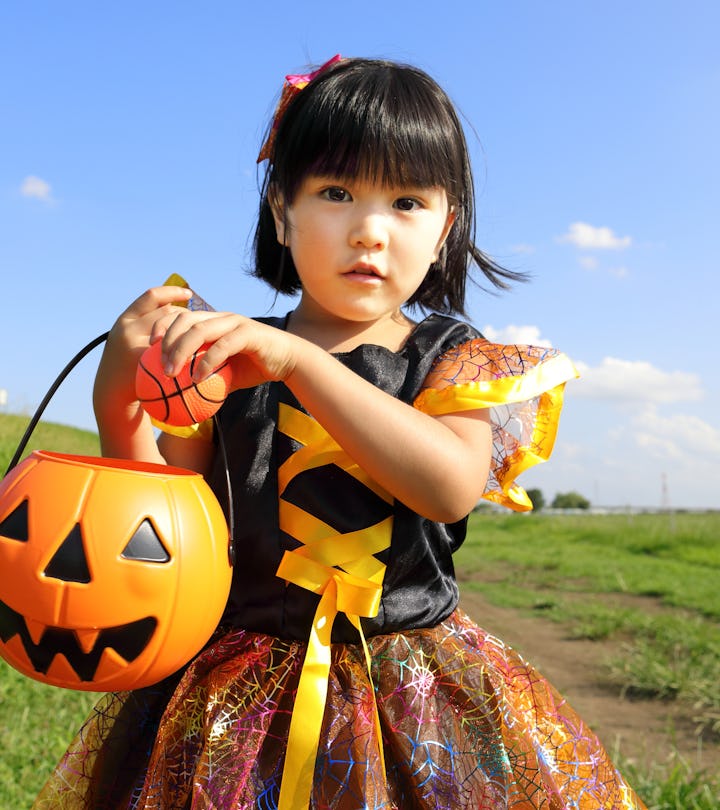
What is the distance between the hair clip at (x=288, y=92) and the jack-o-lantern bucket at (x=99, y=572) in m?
0.97

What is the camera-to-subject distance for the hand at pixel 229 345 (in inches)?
52.9

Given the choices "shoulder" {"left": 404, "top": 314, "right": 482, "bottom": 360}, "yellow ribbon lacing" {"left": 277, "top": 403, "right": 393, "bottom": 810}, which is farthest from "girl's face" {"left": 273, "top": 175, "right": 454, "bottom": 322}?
"yellow ribbon lacing" {"left": 277, "top": 403, "right": 393, "bottom": 810}

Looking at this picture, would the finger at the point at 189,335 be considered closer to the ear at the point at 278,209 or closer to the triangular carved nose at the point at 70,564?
the triangular carved nose at the point at 70,564

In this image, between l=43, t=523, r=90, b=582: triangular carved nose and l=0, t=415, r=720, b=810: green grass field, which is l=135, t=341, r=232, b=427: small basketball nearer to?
l=43, t=523, r=90, b=582: triangular carved nose

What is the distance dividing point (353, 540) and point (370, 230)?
0.60 metres

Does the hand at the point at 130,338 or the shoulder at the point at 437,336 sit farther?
the shoulder at the point at 437,336

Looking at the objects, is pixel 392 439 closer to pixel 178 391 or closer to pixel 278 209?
pixel 178 391

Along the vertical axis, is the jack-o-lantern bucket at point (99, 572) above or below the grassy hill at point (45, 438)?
above

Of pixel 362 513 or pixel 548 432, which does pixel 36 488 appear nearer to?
pixel 362 513

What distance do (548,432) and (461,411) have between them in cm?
40

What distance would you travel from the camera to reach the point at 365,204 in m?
1.77

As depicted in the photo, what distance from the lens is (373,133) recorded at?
5.88 feet

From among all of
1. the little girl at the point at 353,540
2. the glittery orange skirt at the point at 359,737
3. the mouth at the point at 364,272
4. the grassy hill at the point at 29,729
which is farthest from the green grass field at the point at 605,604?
the mouth at the point at 364,272

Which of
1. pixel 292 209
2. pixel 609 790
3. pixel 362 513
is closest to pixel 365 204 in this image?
pixel 292 209
